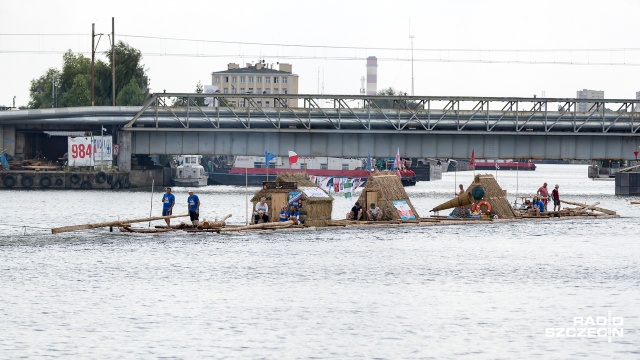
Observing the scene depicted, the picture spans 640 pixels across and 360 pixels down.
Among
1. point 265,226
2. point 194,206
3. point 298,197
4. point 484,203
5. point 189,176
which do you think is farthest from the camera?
point 189,176

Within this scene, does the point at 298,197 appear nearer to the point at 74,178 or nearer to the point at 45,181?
the point at 74,178

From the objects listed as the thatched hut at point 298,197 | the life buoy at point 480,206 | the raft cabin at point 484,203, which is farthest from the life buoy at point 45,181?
the thatched hut at point 298,197

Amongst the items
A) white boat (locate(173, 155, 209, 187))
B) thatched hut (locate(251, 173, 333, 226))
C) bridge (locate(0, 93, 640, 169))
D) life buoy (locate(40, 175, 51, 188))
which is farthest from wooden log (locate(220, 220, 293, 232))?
white boat (locate(173, 155, 209, 187))

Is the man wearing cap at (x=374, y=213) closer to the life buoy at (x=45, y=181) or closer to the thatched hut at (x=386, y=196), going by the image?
the thatched hut at (x=386, y=196)

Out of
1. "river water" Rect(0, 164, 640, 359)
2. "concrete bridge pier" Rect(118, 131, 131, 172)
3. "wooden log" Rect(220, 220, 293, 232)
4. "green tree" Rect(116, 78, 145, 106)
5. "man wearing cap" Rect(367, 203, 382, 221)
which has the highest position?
"green tree" Rect(116, 78, 145, 106)

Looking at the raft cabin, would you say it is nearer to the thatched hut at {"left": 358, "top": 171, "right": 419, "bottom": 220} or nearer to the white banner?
the thatched hut at {"left": 358, "top": 171, "right": 419, "bottom": 220}

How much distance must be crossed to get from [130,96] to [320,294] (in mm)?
128535

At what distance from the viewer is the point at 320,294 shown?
141ft

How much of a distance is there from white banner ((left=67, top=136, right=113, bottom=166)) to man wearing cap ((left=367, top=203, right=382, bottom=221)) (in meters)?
71.1

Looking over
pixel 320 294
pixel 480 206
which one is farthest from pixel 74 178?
pixel 320 294

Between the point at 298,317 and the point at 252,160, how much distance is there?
131026 mm

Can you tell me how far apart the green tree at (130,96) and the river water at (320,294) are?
9854cm

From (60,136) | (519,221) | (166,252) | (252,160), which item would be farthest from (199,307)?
(252,160)

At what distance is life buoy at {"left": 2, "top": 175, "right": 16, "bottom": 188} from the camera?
445 feet
